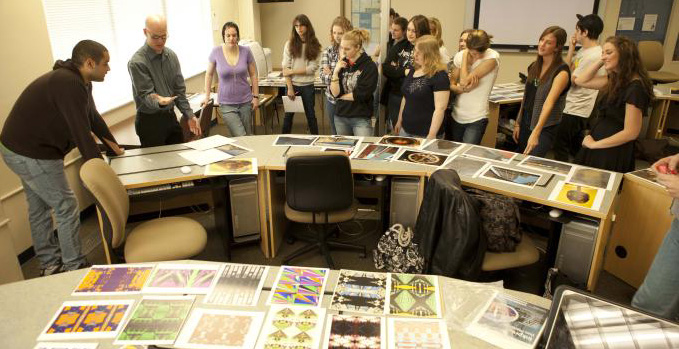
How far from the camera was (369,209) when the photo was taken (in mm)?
3914

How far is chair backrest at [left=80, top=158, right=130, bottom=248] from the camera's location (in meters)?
2.25

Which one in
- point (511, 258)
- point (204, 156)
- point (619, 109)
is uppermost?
point (619, 109)

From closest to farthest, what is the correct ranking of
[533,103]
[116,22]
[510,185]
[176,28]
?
1. [510,185]
2. [533,103]
3. [116,22]
4. [176,28]

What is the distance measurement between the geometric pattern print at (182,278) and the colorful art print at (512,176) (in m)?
1.75

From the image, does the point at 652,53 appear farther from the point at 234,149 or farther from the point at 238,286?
the point at 238,286

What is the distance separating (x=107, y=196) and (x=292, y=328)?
1353 millimetres

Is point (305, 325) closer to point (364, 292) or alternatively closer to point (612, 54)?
point (364, 292)

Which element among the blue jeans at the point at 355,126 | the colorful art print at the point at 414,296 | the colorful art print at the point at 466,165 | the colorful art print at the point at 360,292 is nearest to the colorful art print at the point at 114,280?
the colorful art print at the point at 360,292

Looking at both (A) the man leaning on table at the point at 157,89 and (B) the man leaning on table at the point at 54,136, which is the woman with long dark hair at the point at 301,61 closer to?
(A) the man leaning on table at the point at 157,89

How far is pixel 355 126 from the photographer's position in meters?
3.82

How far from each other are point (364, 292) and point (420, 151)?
166 centimetres

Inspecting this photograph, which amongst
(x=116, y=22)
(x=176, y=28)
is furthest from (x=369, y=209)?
(x=176, y=28)

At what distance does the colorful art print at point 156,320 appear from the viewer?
4.83ft

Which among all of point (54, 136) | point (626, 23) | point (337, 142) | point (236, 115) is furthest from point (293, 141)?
point (626, 23)
